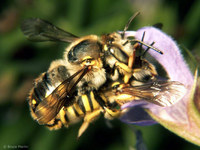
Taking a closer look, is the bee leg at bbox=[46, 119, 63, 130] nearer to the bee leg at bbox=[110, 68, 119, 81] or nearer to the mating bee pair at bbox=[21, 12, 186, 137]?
the mating bee pair at bbox=[21, 12, 186, 137]

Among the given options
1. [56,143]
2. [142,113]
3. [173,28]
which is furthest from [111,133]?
[142,113]

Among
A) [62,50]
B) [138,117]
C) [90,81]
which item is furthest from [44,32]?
[62,50]

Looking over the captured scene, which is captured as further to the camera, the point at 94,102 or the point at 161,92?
the point at 94,102

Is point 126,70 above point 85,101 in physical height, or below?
above

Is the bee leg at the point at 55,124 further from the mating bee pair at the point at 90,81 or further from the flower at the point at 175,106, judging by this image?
the flower at the point at 175,106

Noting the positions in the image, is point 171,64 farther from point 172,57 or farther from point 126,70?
point 126,70

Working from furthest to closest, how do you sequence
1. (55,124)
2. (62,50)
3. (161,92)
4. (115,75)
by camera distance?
1. (62,50)
2. (55,124)
3. (115,75)
4. (161,92)

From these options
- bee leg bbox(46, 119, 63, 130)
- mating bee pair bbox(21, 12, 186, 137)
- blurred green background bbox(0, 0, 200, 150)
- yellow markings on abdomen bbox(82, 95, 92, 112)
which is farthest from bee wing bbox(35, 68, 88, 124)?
blurred green background bbox(0, 0, 200, 150)
